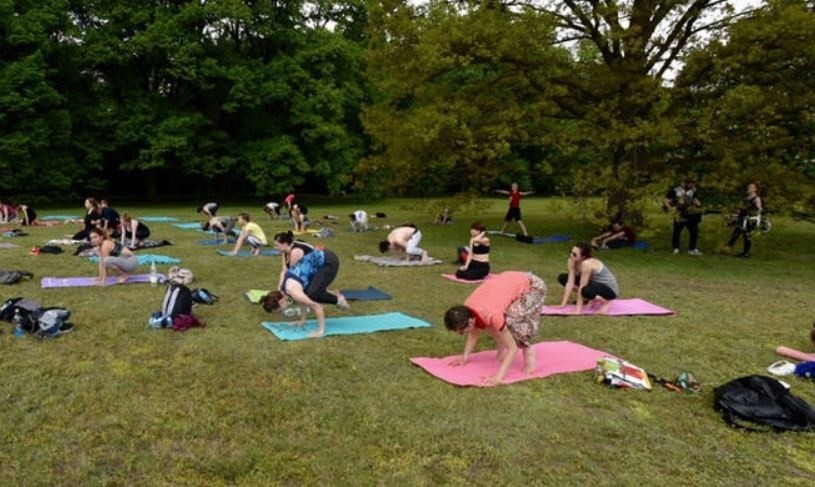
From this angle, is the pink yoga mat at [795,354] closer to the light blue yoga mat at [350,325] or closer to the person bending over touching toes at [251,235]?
the light blue yoga mat at [350,325]

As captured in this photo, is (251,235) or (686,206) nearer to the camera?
(251,235)

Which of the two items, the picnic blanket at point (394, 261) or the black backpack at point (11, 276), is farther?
the picnic blanket at point (394, 261)

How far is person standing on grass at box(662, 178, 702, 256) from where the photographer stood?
1391cm

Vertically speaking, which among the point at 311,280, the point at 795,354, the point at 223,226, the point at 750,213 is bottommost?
the point at 795,354

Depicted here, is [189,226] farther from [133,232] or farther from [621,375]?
[621,375]

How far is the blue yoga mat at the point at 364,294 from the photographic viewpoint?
9375 millimetres

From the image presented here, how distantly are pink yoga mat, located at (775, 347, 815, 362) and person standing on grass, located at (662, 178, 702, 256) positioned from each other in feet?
25.3

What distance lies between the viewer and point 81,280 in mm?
10211

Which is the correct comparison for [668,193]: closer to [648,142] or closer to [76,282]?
[648,142]

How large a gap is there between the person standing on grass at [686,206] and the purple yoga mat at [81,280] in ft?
35.4

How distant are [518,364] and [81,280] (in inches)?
298

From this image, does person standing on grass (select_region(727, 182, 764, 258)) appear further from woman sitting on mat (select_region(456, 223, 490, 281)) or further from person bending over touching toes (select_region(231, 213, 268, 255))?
person bending over touching toes (select_region(231, 213, 268, 255))

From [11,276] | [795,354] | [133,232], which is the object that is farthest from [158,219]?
[795,354]

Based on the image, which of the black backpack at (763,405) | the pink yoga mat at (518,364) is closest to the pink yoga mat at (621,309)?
the pink yoga mat at (518,364)
